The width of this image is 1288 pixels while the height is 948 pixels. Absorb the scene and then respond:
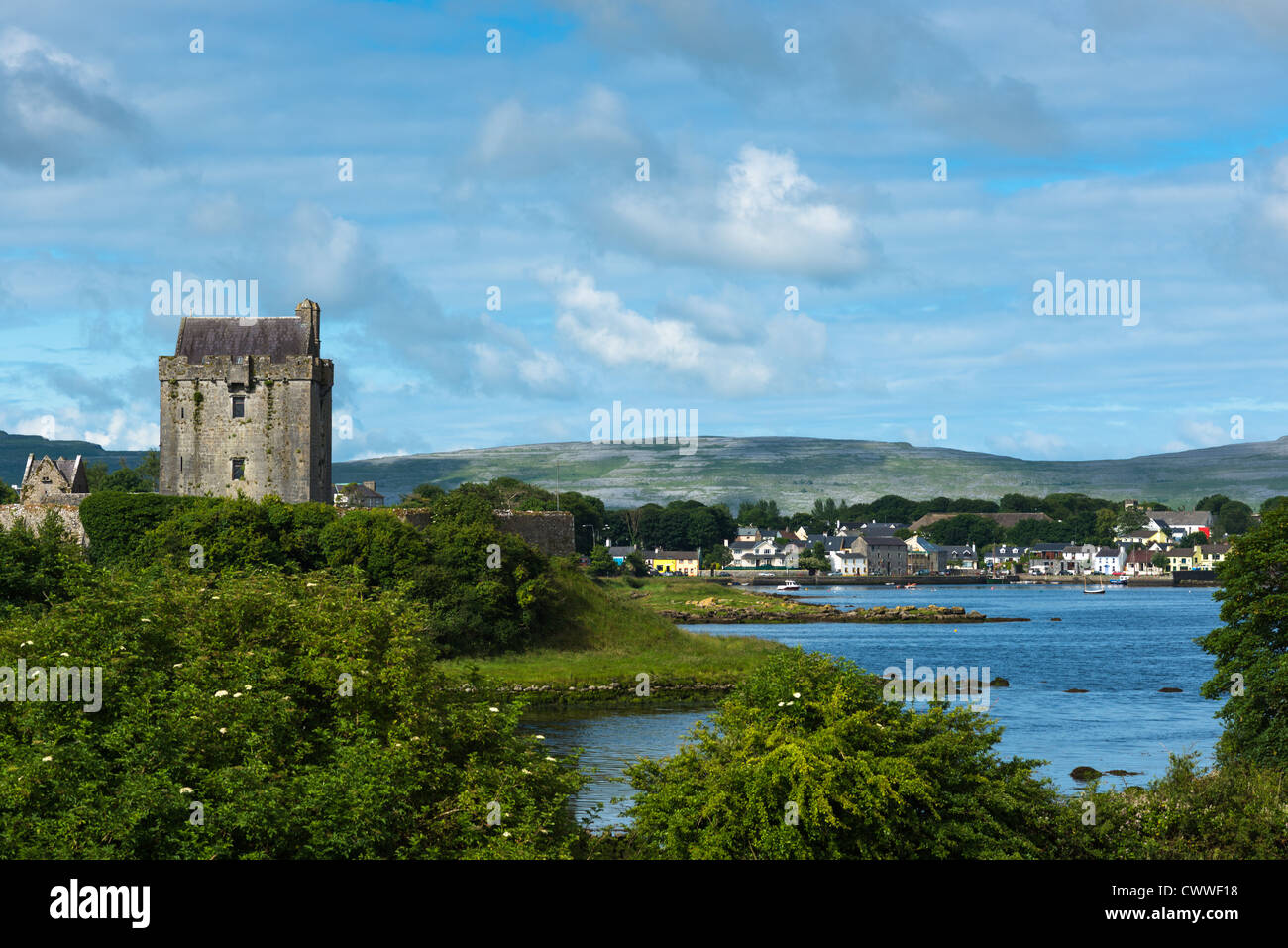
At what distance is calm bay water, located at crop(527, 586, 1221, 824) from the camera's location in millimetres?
47281

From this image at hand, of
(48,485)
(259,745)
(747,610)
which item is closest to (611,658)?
(48,485)

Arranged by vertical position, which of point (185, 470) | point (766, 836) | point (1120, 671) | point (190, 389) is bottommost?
point (1120, 671)

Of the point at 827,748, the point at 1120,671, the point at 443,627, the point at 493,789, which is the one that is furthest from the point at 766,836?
the point at 1120,671

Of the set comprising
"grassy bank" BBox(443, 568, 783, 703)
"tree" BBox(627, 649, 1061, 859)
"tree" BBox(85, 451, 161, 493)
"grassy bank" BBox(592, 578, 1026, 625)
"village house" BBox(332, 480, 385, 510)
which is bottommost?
"grassy bank" BBox(592, 578, 1026, 625)

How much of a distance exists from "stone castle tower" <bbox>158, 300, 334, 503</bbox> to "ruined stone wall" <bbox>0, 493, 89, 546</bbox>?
4.80 m

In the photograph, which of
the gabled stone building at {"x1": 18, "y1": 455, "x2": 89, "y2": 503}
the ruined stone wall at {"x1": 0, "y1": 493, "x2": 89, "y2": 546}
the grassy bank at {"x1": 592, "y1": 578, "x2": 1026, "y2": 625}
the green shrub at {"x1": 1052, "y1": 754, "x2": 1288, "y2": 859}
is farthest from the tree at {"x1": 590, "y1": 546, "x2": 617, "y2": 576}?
the green shrub at {"x1": 1052, "y1": 754, "x2": 1288, "y2": 859}

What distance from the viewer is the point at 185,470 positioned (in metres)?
68.2

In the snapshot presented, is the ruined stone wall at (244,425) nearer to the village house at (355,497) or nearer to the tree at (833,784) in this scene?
the village house at (355,497)

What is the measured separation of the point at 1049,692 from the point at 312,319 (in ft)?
146

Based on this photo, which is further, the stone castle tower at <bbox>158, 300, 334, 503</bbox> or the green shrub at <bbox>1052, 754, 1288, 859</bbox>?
the stone castle tower at <bbox>158, 300, 334, 503</bbox>

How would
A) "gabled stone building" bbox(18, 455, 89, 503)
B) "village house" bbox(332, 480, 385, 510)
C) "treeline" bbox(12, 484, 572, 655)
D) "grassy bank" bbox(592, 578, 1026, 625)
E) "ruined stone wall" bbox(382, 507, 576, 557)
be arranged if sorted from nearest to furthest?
"treeline" bbox(12, 484, 572, 655) < "gabled stone building" bbox(18, 455, 89, 503) < "ruined stone wall" bbox(382, 507, 576, 557) < "village house" bbox(332, 480, 385, 510) < "grassy bank" bbox(592, 578, 1026, 625)

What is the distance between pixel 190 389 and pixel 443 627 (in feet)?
59.3

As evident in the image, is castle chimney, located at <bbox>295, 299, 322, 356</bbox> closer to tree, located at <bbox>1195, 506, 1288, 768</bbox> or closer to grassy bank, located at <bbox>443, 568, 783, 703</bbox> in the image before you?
grassy bank, located at <bbox>443, 568, 783, 703</bbox>
